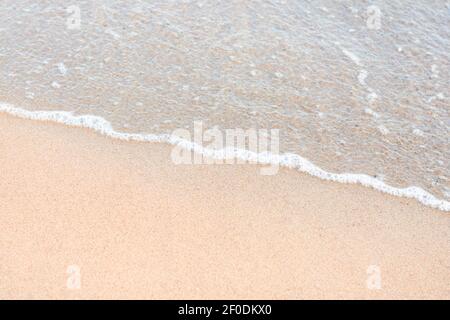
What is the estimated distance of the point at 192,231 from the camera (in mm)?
3408

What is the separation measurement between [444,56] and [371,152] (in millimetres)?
1667

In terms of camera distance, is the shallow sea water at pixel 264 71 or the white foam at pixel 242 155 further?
the shallow sea water at pixel 264 71

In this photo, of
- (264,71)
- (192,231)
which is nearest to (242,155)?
(192,231)

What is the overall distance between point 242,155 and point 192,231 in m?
0.87

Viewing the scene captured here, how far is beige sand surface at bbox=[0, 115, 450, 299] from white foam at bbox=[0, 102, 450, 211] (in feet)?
0.27

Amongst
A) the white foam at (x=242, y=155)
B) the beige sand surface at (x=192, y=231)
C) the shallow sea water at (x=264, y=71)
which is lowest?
the beige sand surface at (x=192, y=231)

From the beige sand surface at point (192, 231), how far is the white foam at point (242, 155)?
8cm

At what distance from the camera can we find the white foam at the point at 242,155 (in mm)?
3806

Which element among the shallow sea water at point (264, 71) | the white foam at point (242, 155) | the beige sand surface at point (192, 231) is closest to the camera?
the beige sand surface at point (192, 231)

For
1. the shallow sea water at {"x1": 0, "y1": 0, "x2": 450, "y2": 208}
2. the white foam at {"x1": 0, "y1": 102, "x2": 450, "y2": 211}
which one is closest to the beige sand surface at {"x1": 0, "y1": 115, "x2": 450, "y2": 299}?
the white foam at {"x1": 0, "y1": 102, "x2": 450, "y2": 211}

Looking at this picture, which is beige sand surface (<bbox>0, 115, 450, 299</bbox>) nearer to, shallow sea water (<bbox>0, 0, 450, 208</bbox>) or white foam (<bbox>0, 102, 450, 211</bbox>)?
white foam (<bbox>0, 102, 450, 211</bbox>)

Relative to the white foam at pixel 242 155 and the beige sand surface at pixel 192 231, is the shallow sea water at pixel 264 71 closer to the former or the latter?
the white foam at pixel 242 155

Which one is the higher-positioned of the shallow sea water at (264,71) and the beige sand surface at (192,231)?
the shallow sea water at (264,71)

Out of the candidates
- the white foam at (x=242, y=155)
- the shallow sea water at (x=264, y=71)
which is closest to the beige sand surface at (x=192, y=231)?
the white foam at (x=242, y=155)
